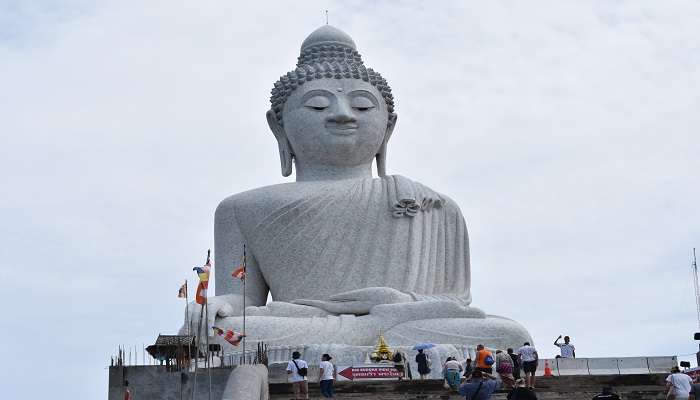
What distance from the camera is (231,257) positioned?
25.8 meters

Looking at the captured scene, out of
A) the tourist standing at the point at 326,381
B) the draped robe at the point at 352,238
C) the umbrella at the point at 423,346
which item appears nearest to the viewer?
the tourist standing at the point at 326,381

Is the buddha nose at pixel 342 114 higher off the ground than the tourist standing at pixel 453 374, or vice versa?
the buddha nose at pixel 342 114

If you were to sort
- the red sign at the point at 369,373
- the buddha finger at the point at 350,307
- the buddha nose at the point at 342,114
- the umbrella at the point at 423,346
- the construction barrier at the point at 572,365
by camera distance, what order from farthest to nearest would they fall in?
the buddha nose at the point at 342,114 < the buddha finger at the point at 350,307 < the construction barrier at the point at 572,365 < the umbrella at the point at 423,346 < the red sign at the point at 369,373

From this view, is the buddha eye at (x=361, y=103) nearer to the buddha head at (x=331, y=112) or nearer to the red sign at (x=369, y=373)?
the buddha head at (x=331, y=112)

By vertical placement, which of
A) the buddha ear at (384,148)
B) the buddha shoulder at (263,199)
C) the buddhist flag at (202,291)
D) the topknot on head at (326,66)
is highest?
the topknot on head at (326,66)

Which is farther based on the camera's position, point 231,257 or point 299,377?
point 231,257

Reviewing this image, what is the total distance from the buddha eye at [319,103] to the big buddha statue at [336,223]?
2 centimetres

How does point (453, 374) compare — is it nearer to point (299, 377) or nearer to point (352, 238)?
point (299, 377)

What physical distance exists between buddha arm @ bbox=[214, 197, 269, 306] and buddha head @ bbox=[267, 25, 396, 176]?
4.97 feet

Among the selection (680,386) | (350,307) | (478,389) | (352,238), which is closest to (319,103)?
(352,238)

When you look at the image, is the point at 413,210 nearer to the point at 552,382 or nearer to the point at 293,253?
the point at 293,253

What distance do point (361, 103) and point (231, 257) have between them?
11.4 ft

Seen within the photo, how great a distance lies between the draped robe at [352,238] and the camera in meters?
25.3

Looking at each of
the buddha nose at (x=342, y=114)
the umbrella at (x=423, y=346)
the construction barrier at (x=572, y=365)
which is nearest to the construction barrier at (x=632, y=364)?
the construction barrier at (x=572, y=365)
